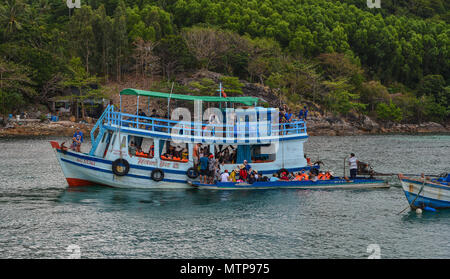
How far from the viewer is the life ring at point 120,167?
101ft

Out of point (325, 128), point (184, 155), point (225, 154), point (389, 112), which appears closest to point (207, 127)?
point (225, 154)

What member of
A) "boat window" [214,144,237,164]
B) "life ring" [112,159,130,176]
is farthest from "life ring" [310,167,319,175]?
"life ring" [112,159,130,176]

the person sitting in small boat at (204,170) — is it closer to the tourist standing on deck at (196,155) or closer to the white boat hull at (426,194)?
the tourist standing on deck at (196,155)

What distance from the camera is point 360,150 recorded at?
226 ft

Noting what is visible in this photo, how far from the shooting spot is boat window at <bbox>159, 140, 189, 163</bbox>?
31547 mm

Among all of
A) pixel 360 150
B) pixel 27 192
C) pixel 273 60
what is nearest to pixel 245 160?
pixel 27 192

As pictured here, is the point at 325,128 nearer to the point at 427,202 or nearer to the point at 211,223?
the point at 427,202

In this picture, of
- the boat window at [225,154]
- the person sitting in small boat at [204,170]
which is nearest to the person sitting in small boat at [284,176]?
the boat window at [225,154]

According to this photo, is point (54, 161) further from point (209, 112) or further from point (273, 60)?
point (273, 60)

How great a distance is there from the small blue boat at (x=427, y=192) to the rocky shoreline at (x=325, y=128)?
66.7 m

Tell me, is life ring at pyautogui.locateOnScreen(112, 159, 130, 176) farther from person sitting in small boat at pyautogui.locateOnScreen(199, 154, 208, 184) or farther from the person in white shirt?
the person in white shirt

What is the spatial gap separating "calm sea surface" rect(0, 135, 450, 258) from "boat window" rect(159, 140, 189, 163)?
2025mm

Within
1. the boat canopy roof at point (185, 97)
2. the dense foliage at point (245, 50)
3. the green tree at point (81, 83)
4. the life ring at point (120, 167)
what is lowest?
the life ring at point (120, 167)

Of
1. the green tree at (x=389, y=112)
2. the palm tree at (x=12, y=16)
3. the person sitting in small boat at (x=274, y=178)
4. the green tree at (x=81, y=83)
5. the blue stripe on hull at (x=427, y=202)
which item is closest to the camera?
the blue stripe on hull at (x=427, y=202)
